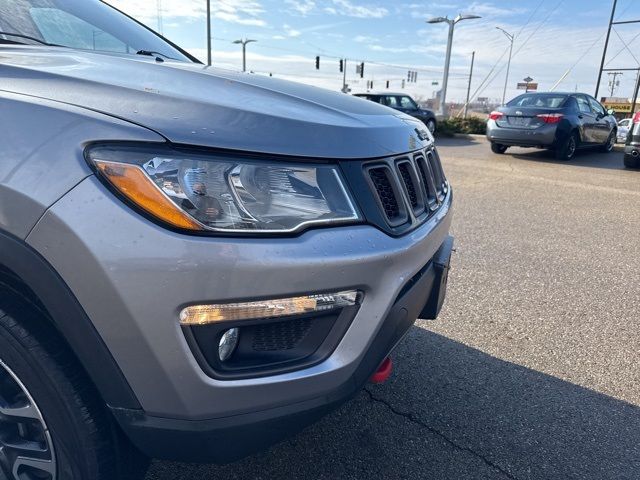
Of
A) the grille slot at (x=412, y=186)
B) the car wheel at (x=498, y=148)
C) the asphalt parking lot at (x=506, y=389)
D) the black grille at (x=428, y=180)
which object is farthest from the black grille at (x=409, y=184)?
the car wheel at (x=498, y=148)

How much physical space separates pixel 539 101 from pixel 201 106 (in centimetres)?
1146

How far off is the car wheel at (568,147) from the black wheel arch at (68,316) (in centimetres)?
1145

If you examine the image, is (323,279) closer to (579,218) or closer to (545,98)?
(579,218)

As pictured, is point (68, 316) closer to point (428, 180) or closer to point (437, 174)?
point (428, 180)

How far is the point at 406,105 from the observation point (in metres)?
19.7

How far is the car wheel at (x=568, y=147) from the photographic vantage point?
10703mm

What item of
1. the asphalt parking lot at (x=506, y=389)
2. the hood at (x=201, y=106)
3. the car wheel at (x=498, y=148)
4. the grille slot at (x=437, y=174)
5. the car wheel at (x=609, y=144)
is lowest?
the asphalt parking lot at (x=506, y=389)

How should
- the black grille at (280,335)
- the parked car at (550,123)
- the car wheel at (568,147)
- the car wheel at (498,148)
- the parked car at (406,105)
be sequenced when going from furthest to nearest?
the parked car at (406,105), the car wheel at (498,148), the car wheel at (568,147), the parked car at (550,123), the black grille at (280,335)

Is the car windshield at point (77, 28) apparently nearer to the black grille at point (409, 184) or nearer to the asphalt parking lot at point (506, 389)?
the black grille at point (409, 184)

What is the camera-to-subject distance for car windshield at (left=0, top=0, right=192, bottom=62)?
198cm

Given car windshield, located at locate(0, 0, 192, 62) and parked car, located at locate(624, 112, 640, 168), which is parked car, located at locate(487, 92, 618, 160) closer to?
parked car, located at locate(624, 112, 640, 168)

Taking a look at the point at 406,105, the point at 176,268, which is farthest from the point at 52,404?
the point at 406,105

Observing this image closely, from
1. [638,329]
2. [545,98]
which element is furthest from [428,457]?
[545,98]

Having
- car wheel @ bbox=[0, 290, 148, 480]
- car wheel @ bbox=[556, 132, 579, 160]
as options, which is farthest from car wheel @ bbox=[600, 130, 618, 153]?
car wheel @ bbox=[0, 290, 148, 480]
